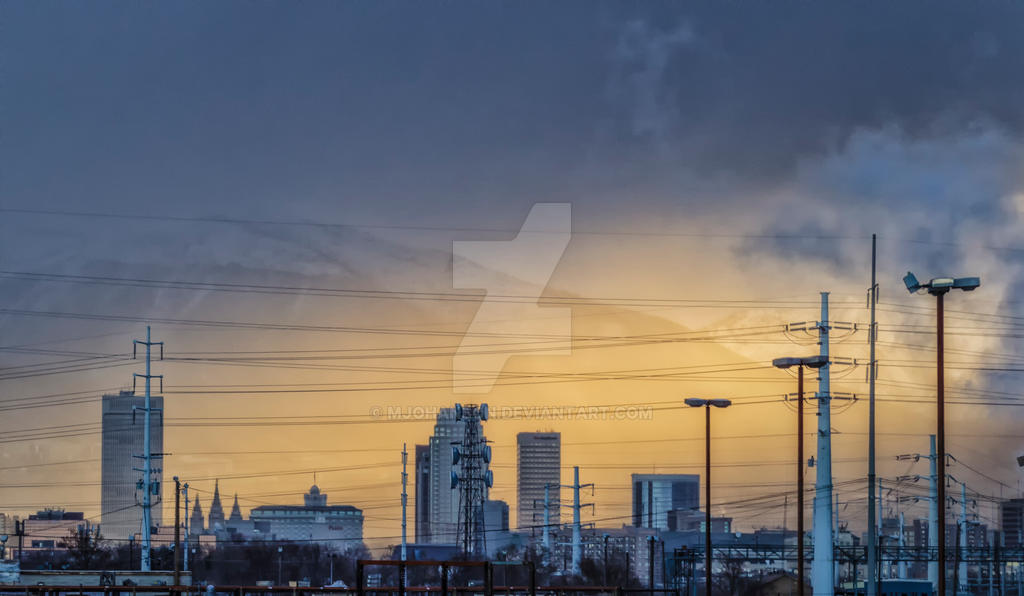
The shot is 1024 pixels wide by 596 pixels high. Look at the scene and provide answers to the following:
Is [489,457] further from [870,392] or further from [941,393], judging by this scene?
[941,393]

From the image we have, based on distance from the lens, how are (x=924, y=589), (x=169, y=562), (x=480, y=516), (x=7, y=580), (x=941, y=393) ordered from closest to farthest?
(x=941, y=393), (x=7, y=580), (x=480, y=516), (x=924, y=589), (x=169, y=562)

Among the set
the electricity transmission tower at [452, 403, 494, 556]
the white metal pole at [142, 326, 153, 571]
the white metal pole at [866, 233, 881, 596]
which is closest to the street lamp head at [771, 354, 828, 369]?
the white metal pole at [866, 233, 881, 596]

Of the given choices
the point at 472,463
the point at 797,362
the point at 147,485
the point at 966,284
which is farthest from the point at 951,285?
the point at 147,485

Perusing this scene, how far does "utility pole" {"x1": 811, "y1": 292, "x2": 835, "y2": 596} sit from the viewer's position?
64.7 meters

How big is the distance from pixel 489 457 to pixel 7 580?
29612mm

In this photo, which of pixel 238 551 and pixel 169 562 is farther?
pixel 238 551

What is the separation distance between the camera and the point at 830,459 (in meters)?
65.4

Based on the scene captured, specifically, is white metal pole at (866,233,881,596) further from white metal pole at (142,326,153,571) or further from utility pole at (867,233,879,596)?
white metal pole at (142,326,153,571)

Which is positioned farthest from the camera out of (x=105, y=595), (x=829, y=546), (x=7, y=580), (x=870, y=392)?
(x=7, y=580)

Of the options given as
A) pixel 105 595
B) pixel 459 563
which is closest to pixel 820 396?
pixel 459 563

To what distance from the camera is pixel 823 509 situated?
6619 cm

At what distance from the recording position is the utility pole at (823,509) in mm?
64688

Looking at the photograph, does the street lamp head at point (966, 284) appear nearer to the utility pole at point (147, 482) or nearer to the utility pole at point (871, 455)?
the utility pole at point (871, 455)

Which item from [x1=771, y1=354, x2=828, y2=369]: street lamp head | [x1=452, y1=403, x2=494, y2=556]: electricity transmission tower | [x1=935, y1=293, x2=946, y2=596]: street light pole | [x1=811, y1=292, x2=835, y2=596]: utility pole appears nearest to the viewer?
[x1=935, y1=293, x2=946, y2=596]: street light pole
